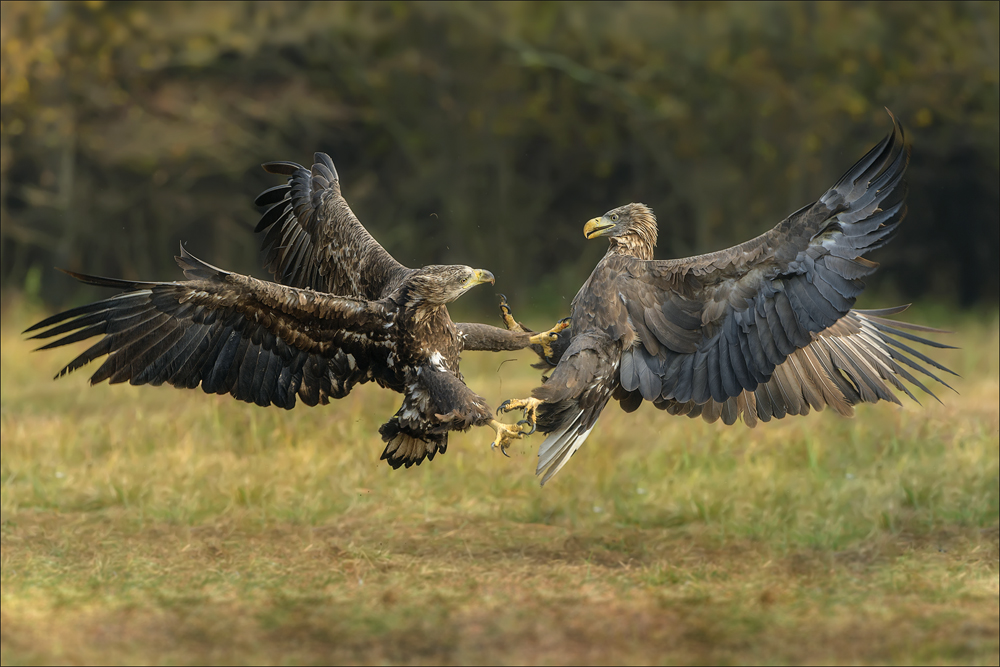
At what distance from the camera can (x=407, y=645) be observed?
639 cm

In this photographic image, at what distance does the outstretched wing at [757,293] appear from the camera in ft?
14.5

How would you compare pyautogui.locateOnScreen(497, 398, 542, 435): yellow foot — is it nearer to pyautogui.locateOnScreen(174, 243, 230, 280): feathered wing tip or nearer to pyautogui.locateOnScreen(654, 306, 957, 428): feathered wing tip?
pyautogui.locateOnScreen(654, 306, 957, 428): feathered wing tip

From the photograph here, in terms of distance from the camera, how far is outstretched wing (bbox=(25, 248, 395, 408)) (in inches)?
186

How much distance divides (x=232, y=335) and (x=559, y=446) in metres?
1.56

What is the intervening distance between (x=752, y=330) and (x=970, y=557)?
3.63 metres

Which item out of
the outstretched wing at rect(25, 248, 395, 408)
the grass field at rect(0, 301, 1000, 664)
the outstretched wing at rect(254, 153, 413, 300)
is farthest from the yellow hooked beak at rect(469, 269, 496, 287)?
the grass field at rect(0, 301, 1000, 664)

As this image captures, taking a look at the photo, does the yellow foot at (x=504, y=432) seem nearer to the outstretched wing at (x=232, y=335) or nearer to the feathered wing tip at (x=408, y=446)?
the feathered wing tip at (x=408, y=446)

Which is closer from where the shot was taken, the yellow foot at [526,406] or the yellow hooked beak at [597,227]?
the yellow foot at [526,406]

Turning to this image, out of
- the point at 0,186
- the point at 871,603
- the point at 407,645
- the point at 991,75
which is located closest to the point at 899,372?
the point at 871,603

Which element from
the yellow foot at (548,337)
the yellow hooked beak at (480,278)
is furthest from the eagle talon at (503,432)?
the yellow foot at (548,337)

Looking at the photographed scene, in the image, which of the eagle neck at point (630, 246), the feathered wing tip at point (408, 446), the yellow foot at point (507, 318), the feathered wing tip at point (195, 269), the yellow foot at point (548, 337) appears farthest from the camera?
the yellow foot at point (507, 318)

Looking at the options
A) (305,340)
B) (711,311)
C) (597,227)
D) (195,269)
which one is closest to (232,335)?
(305,340)

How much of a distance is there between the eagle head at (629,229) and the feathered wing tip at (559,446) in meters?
0.86

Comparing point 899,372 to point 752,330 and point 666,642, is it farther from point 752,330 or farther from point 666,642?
point 666,642
